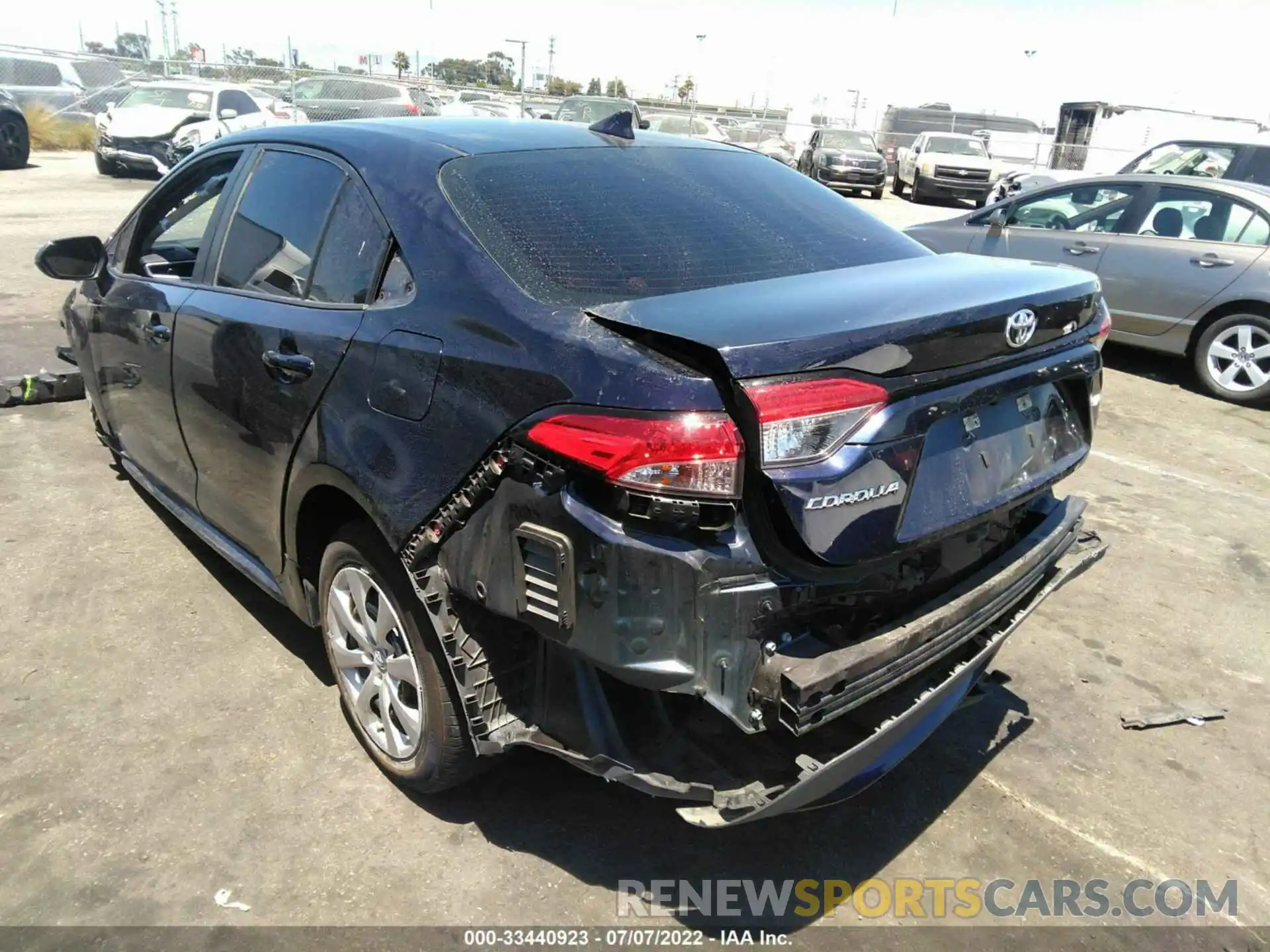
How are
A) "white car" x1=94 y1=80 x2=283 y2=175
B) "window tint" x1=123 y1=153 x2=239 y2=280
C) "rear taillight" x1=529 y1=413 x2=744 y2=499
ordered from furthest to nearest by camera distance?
"white car" x1=94 y1=80 x2=283 y2=175 < "window tint" x1=123 y1=153 x2=239 y2=280 < "rear taillight" x1=529 y1=413 x2=744 y2=499

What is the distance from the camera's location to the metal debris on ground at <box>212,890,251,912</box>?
7.93 feet

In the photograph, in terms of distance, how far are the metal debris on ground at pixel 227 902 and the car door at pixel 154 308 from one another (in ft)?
5.64

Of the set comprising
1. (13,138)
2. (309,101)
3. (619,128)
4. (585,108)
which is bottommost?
(13,138)

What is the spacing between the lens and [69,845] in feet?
8.48

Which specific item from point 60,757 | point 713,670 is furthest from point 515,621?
point 60,757

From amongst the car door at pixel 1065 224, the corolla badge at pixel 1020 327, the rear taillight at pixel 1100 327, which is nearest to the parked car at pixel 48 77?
the car door at pixel 1065 224

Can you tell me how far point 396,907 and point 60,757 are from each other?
128cm

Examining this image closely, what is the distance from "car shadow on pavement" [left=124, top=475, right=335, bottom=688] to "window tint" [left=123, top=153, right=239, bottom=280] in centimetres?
123

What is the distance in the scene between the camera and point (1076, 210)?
8500 millimetres

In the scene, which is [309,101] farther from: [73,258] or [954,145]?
[73,258]

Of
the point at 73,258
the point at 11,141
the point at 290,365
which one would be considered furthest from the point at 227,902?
the point at 11,141

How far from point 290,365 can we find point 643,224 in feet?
3.66

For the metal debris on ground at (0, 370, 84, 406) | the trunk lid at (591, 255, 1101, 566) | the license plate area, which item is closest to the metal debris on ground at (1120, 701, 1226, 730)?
the license plate area

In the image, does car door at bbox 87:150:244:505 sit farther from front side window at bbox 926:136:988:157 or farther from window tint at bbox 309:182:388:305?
front side window at bbox 926:136:988:157
